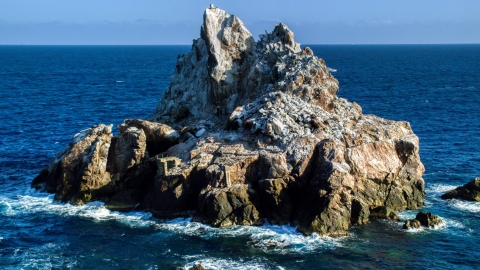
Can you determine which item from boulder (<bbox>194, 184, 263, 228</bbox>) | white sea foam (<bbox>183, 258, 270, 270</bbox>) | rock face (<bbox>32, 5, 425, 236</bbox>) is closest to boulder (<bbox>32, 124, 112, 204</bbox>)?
rock face (<bbox>32, 5, 425, 236</bbox>)

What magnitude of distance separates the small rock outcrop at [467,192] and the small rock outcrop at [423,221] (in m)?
7.04

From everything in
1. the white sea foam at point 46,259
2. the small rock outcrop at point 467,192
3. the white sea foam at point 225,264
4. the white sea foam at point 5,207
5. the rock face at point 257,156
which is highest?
the rock face at point 257,156

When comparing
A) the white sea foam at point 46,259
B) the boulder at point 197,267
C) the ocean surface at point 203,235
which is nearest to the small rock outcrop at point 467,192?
the ocean surface at point 203,235

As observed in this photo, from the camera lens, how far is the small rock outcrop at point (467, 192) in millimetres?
54500

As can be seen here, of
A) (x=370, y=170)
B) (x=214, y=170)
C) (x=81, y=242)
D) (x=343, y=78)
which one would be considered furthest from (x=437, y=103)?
(x=81, y=242)

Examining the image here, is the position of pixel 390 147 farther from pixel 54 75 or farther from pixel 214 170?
pixel 54 75

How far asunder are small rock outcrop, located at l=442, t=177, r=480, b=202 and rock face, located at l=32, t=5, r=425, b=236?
3657mm

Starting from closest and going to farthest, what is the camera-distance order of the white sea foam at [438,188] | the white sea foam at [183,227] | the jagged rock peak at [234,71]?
1. the white sea foam at [183,227]
2. the white sea foam at [438,188]
3. the jagged rock peak at [234,71]

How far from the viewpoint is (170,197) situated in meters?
51.3

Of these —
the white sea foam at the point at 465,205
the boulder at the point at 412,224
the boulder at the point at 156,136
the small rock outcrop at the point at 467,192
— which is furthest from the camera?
the boulder at the point at 156,136

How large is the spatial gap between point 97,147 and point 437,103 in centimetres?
7323

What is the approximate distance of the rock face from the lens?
4888 centimetres

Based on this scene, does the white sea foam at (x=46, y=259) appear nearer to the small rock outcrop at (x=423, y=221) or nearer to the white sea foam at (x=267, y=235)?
the white sea foam at (x=267, y=235)

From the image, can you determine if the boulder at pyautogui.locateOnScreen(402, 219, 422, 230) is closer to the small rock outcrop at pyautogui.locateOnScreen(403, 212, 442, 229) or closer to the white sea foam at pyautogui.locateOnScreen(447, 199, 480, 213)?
the small rock outcrop at pyautogui.locateOnScreen(403, 212, 442, 229)
